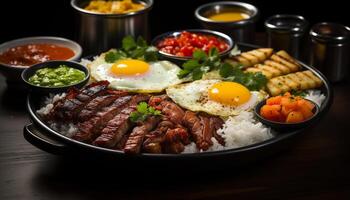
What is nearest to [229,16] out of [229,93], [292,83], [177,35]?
[177,35]

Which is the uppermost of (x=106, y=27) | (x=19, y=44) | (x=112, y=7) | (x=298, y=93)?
(x=112, y=7)

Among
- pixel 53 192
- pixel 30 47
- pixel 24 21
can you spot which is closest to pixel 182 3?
pixel 24 21

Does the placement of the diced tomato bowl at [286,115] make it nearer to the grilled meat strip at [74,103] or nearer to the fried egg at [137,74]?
the fried egg at [137,74]

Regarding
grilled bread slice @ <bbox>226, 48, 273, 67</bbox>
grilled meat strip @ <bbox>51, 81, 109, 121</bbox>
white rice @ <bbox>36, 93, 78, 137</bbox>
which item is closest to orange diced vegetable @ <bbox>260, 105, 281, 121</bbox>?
grilled bread slice @ <bbox>226, 48, 273, 67</bbox>

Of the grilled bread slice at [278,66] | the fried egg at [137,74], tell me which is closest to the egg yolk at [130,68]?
the fried egg at [137,74]

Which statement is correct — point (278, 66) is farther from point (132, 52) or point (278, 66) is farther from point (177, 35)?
point (132, 52)

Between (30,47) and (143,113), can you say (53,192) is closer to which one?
(143,113)
